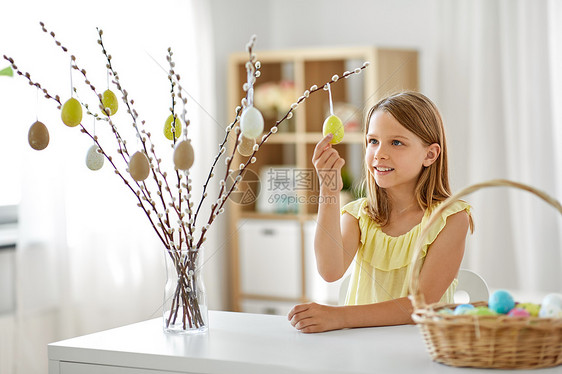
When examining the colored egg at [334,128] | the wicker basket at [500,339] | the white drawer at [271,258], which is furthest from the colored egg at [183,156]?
the white drawer at [271,258]

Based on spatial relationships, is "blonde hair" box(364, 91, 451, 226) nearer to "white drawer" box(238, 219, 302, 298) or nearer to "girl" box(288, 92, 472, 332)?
"girl" box(288, 92, 472, 332)

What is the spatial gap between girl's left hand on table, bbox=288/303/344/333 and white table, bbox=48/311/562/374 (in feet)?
0.06

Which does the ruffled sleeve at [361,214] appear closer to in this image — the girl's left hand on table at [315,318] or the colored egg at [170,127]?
the girl's left hand on table at [315,318]

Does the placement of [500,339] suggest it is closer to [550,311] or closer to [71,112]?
[550,311]

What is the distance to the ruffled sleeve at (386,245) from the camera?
5.85 feet

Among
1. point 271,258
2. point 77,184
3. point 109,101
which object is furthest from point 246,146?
point 271,258

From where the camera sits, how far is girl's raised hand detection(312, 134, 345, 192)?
1535 mm

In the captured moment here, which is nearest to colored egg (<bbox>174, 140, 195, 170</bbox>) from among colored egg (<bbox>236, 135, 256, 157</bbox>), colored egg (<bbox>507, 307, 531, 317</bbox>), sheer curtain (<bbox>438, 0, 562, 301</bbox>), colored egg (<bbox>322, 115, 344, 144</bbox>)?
colored egg (<bbox>236, 135, 256, 157</bbox>)

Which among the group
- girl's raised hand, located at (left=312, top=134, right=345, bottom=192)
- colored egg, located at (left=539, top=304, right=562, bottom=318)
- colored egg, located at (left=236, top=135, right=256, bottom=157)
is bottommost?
colored egg, located at (left=539, top=304, right=562, bottom=318)

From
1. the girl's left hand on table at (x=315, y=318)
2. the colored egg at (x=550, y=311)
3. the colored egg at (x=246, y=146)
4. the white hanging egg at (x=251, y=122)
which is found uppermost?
the white hanging egg at (x=251, y=122)

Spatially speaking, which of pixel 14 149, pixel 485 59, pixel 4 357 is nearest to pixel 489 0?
pixel 485 59

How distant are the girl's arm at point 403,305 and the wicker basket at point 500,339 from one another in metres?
0.30

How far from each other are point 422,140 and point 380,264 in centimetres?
30

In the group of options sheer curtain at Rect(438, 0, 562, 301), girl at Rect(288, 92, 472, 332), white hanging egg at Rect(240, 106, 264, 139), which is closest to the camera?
white hanging egg at Rect(240, 106, 264, 139)
